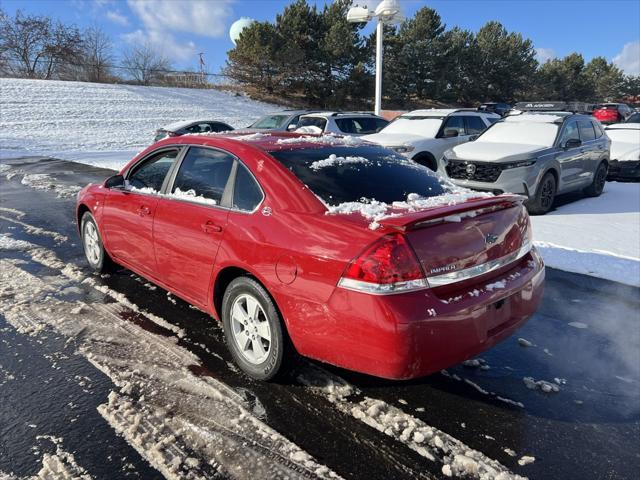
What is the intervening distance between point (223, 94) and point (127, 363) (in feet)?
123

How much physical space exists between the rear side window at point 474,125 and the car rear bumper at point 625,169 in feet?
10.8

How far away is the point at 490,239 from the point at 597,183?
28.8 ft

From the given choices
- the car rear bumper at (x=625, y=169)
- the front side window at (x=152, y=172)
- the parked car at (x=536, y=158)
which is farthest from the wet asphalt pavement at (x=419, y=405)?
the car rear bumper at (x=625, y=169)

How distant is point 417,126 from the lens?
1173 cm

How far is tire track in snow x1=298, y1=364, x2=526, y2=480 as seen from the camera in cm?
252

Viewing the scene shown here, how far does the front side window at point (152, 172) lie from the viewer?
4.25 meters

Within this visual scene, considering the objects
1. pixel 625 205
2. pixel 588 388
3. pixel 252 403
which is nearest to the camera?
pixel 252 403

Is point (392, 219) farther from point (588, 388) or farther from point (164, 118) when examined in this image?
point (164, 118)

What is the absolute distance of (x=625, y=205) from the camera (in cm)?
936

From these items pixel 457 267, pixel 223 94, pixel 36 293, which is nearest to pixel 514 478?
pixel 457 267

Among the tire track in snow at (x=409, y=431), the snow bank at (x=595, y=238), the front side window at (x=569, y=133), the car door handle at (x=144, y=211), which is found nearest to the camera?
the tire track in snow at (x=409, y=431)

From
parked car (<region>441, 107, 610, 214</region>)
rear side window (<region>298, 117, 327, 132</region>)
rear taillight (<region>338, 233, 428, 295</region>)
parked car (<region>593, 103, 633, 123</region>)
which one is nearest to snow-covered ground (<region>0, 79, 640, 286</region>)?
parked car (<region>441, 107, 610, 214</region>)

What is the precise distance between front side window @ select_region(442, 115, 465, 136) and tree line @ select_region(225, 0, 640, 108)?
29.2m

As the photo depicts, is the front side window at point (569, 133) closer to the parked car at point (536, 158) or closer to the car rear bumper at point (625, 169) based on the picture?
the parked car at point (536, 158)
